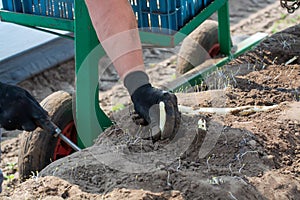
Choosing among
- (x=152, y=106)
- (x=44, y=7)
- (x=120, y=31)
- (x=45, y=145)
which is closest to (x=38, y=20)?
(x=44, y=7)

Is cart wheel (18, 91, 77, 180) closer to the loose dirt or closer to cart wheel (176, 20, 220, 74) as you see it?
the loose dirt

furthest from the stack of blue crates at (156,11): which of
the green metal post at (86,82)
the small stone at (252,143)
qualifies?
the small stone at (252,143)

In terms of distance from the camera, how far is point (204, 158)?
9.41 feet

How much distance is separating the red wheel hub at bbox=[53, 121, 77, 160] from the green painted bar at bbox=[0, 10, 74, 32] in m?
0.55

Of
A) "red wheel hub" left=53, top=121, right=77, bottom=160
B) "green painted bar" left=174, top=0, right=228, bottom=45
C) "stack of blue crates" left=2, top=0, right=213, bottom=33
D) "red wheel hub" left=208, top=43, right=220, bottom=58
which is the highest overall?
"stack of blue crates" left=2, top=0, right=213, bottom=33

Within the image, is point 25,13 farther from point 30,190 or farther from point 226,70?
point 30,190

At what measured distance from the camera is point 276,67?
4027mm

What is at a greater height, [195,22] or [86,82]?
[195,22]

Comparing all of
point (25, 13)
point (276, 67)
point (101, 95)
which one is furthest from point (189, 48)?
point (25, 13)

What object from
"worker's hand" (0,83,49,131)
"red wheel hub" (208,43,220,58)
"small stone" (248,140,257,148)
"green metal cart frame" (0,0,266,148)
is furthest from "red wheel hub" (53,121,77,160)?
"red wheel hub" (208,43,220,58)

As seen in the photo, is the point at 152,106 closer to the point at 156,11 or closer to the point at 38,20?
the point at 156,11

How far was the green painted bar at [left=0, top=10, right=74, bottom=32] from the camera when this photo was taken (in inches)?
147

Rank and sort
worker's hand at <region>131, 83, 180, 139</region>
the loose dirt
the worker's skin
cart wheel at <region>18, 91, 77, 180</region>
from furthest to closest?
cart wheel at <region>18, 91, 77, 180</region> → the worker's skin → worker's hand at <region>131, 83, 180, 139</region> → the loose dirt

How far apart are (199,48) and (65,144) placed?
169 cm
